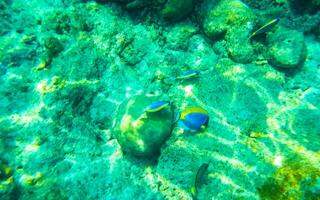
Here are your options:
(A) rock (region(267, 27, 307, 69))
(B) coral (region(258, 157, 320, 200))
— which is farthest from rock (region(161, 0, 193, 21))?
(B) coral (region(258, 157, 320, 200))

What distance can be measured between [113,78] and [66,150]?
1502 millimetres

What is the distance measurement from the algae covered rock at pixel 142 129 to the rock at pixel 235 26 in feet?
5.64

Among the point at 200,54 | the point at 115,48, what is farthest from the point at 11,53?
the point at 200,54

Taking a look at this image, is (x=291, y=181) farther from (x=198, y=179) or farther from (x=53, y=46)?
(x=53, y=46)

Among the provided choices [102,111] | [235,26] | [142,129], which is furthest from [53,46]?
[235,26]

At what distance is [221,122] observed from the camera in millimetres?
3584

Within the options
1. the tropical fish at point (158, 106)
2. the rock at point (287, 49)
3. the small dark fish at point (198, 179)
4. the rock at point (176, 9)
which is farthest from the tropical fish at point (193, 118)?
the rock at point (176, 9)

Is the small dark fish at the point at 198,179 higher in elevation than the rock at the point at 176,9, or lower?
lower

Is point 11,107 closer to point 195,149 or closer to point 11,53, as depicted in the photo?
point 11,53

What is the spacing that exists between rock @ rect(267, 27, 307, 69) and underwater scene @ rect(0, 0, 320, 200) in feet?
0.06

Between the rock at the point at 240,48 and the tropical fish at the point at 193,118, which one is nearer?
the tropical fish at the point at 193,118

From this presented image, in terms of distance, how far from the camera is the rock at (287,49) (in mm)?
3951

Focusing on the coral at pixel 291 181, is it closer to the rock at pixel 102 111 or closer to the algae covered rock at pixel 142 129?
the algae covered rock at pixel 142 129

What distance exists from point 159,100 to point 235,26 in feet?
6.37
